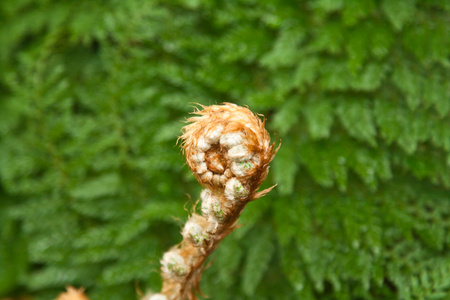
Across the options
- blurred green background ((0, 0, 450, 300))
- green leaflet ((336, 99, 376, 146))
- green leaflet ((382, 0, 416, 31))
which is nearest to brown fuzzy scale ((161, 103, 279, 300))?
blurred green background ((0, 0, 450, 300))

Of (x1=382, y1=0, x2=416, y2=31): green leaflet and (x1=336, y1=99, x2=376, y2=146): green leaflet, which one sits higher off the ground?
(x1=382, y1=0, x2=416, y2=31): green leaflet

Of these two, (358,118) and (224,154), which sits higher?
(224,154)

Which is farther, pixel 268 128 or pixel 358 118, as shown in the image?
pixel 268 128

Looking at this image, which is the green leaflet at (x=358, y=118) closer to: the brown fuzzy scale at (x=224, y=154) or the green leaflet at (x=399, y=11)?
the green leaflet at (x=399, y=11)

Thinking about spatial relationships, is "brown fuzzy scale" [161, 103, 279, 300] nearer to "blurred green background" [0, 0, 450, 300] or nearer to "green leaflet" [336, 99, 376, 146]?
"blurred green background" [0, 0, 450, 300]

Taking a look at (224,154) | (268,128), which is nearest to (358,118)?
(268,128)

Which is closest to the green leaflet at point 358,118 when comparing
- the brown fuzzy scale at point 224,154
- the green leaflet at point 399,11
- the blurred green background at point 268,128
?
the blurred green background at point 268,128

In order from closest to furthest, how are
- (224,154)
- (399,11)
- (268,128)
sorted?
(224,154) → (399,11) → (268,128)

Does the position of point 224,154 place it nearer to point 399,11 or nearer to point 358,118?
point 358,118
